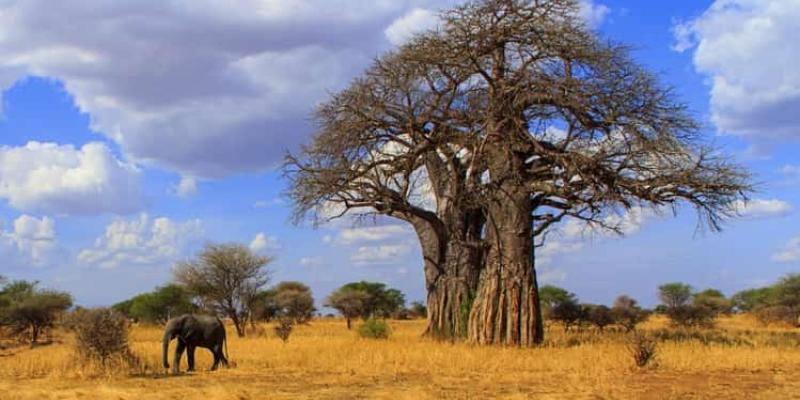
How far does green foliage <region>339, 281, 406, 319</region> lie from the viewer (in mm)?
44688

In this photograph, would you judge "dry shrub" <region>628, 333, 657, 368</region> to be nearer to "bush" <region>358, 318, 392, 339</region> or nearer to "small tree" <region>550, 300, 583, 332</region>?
"bush" <region>358, 318, 392, 339</region>

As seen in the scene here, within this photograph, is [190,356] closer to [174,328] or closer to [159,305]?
[174,328]

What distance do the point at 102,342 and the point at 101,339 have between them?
0.16 feet

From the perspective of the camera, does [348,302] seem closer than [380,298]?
Yes

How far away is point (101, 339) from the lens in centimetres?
1235

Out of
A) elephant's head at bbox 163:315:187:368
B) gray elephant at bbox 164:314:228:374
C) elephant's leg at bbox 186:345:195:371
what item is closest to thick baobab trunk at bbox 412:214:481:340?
gray elephant at bbox 164:314:228:374

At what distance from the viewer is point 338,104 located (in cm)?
1859

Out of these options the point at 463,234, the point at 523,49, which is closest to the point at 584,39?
the point at 523,49

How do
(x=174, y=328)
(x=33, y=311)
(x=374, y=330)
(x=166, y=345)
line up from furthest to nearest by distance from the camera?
1. (x=33, y=311)
2. (x=374, y=330)
3. (x=174, y=328)
4. (x=166, y=345)

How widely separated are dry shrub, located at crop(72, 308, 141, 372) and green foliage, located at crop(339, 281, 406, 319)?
3120cm

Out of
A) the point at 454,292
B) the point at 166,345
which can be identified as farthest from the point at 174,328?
the point at 454,292

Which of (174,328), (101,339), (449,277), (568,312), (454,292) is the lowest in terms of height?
(101,339)

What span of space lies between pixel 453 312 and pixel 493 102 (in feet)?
17.2

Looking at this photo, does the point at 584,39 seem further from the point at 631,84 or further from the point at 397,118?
the point at 397,118
